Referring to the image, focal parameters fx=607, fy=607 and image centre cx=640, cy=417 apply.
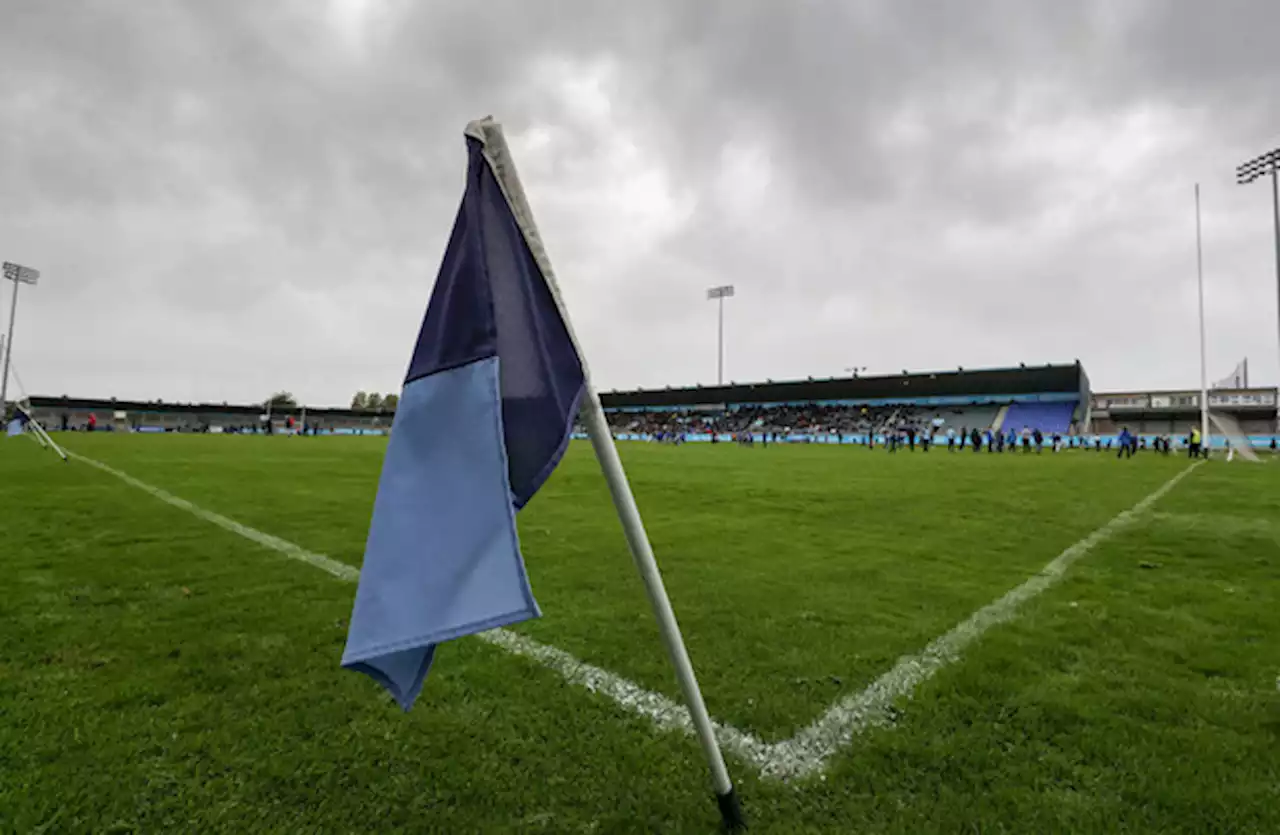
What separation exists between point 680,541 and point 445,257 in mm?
5683

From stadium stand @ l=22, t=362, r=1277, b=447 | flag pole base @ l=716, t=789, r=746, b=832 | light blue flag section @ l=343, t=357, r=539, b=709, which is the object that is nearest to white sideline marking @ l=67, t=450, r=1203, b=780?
flag pole base @ l=716, t=789, r=746, b=832

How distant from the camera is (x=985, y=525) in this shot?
8297mm

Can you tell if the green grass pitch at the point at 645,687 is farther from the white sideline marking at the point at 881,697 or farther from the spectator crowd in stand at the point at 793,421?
the spectator crowd in stand at the point at 793,421

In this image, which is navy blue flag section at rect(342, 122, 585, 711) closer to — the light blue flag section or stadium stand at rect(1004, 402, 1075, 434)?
the light blue flag section

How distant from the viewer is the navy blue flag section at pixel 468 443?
5.23 feet

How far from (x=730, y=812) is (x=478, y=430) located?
152 centimetres

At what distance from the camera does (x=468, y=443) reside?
173cm

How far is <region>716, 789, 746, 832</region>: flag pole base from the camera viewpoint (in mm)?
2020

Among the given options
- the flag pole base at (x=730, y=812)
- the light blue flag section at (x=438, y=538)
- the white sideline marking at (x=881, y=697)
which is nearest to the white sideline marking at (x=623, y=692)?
the white sideline marking at (x=881, y=697)

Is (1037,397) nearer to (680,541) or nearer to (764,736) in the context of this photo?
Answer: (680,541)

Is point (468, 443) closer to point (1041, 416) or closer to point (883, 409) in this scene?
point (1041, 416)

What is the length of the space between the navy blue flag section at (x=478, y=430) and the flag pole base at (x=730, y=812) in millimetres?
253

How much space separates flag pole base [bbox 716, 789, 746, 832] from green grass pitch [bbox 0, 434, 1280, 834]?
0.09m

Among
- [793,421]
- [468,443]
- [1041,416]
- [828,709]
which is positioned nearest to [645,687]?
[828,709]
